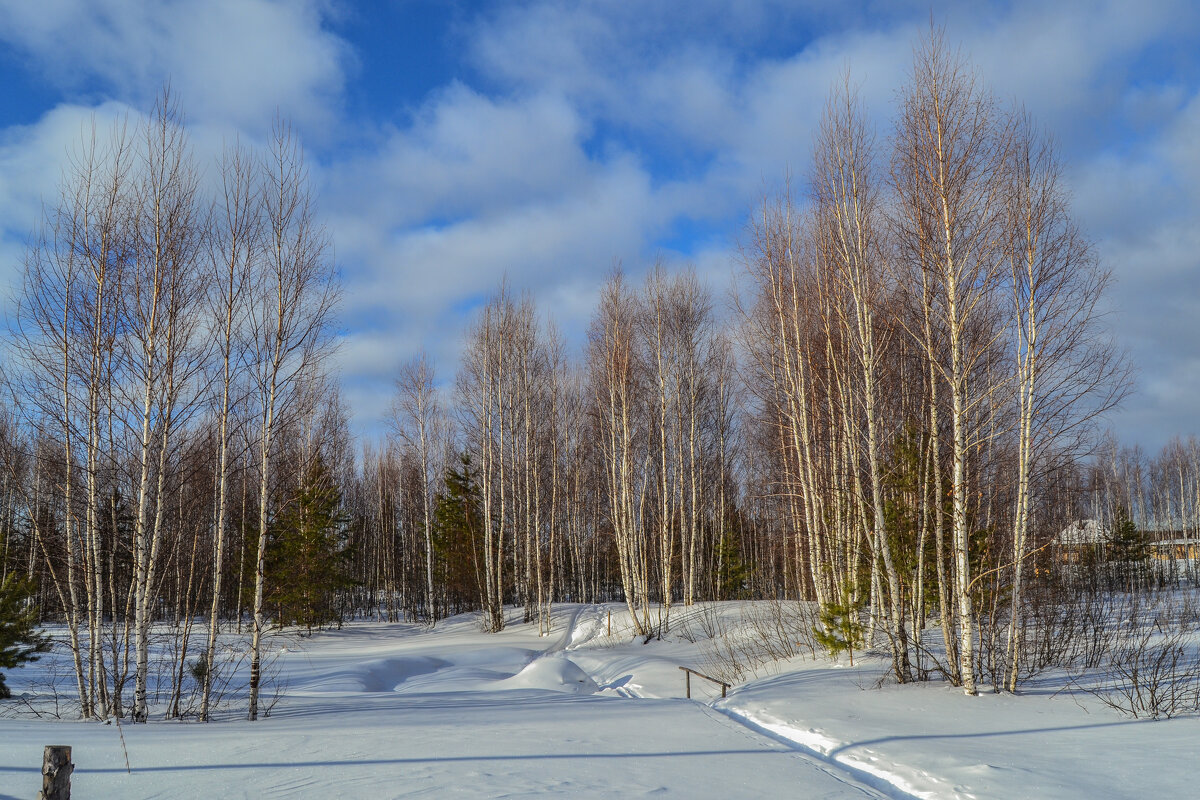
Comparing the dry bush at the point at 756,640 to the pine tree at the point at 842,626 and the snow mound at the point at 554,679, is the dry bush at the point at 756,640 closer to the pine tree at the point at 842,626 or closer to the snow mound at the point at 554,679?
the pine tree at the point at 842,626

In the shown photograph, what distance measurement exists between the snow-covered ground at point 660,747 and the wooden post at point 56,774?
92 centimetres

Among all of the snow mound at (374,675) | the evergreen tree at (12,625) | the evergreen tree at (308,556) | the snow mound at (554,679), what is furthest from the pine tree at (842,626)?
the evergreen tree at (308,556)

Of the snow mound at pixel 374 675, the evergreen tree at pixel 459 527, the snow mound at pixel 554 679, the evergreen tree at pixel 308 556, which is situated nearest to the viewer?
the snow mound at pixel 554 679

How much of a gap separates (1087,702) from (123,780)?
36.3 ft

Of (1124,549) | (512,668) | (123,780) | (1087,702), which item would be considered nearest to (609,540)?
(512,668)

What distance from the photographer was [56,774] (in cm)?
496

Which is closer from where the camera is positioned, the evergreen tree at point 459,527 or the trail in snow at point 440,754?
the trail in snow at point 440,754

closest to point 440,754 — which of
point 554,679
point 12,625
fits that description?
point 554,679

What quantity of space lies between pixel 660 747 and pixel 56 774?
5402mm

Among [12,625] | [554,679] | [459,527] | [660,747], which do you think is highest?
[459,527]

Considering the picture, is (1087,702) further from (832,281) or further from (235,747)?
(235,747)

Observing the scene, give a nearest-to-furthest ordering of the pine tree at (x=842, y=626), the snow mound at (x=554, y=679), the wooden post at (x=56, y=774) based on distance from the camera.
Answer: the wooden post at (x=56, y=774), the pine tree at (x=842, y=626), the snow mound at (x=554, y=679)

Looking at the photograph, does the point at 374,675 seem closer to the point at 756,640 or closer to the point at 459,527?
the point at 756,640

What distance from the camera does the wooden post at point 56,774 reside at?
16.1 feet
